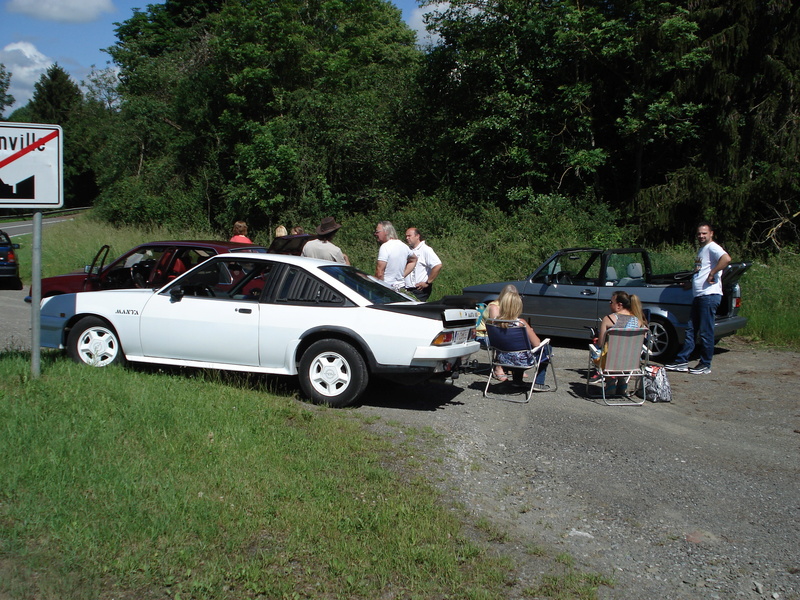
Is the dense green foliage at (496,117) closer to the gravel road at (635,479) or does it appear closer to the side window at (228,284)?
the gravel road at (635,479)

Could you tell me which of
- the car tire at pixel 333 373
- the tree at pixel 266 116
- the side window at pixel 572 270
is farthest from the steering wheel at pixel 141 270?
the tree at pixel 266 116

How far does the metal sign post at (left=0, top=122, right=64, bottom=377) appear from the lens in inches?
264

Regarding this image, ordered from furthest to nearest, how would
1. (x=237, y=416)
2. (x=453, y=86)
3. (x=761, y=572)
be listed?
1. (x=453, y=86)
2. (x=237, y=416)
3. (x=761, y=572)

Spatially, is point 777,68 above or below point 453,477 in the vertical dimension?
above

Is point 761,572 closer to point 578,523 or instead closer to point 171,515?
point 578,523

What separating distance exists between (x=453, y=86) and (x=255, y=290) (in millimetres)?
16093

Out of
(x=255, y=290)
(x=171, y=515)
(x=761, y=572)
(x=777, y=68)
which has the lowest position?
(x=761, y=572)

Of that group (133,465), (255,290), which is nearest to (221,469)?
(133,465)

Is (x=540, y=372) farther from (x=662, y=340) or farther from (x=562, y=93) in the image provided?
(x=562, y=93)

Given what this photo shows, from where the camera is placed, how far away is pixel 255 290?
809cm

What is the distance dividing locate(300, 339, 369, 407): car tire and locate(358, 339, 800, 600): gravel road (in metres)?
0.39

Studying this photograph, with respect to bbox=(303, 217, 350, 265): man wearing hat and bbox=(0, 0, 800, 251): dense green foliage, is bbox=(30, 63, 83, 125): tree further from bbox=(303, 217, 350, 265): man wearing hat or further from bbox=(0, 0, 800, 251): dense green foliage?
bbox=(303, 217, 350, 265): man wearing hat

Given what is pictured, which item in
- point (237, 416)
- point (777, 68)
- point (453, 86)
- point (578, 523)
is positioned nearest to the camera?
point (578, 523)

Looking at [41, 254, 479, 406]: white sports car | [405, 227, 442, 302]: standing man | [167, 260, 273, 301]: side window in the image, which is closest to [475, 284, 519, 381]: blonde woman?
[41, 254, 479, 406]: white sports car
